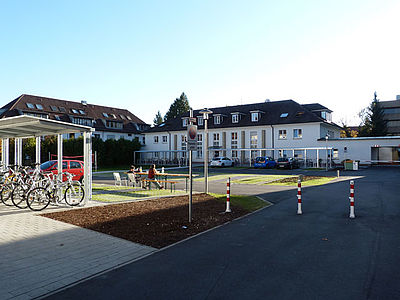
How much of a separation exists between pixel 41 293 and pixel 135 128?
66368mm

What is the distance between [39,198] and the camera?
10719 mm

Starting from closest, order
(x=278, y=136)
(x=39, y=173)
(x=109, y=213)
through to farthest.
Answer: (x=109, y=213), (x=39, y=173), (x=278, y=136)

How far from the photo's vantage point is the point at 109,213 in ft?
32.5

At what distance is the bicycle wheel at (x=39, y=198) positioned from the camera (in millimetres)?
10511

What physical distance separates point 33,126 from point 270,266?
9.63 meters

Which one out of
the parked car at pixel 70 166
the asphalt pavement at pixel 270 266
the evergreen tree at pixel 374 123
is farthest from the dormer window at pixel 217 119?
the asphalt pavement at pixel 270 266

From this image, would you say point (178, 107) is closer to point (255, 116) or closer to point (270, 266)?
point (255, 116)

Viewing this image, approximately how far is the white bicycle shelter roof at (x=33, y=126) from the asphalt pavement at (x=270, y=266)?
6.40 metres

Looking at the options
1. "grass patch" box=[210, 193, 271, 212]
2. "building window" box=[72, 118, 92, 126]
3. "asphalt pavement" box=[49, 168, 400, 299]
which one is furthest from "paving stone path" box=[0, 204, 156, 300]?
"building window" box=[72, 118, 92, 126]

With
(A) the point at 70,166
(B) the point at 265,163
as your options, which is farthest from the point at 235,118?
(A) the point at 70,166

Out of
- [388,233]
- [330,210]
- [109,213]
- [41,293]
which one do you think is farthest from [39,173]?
[388,233]

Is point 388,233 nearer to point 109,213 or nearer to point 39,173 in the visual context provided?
point 109,213

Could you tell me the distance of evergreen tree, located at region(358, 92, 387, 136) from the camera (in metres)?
65.4

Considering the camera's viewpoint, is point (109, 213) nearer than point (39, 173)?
Yes
